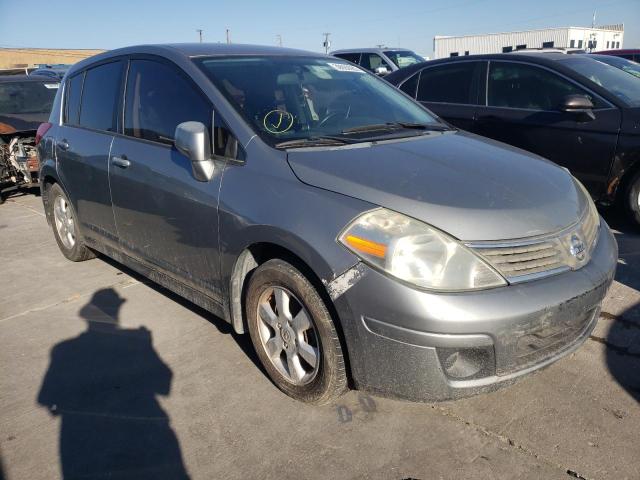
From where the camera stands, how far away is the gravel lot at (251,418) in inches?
90.5

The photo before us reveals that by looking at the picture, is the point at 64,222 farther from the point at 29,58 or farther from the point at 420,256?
the point at 29,58

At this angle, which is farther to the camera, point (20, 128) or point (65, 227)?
point (20, 128)

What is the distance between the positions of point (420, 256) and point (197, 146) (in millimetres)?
1309

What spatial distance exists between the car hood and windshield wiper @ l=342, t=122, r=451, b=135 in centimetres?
24

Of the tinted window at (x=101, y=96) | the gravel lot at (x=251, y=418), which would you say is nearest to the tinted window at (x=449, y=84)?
the gravel lot at (x=251, y=418)

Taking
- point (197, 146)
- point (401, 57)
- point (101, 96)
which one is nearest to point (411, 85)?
point (101, 96)

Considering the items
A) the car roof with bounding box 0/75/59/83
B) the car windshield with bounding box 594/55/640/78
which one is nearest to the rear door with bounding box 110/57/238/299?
the car windshield with bounding box 594/55/640/78

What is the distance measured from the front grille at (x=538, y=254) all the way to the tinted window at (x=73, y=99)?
139 inches

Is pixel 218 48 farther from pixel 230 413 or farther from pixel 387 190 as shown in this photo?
pixel 230 413

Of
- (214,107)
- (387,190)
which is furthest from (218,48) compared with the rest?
(387,190)

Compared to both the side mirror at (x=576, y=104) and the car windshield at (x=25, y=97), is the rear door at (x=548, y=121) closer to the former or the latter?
the side mirror at (x=576, y=104)

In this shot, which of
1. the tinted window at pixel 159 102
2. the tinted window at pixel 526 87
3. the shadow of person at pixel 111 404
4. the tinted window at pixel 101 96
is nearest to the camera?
the shadow of person at pixel 111 404

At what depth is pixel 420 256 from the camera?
2.17m

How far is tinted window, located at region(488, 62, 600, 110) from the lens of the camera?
5.25m
